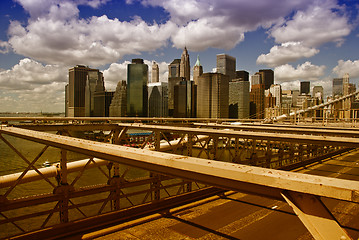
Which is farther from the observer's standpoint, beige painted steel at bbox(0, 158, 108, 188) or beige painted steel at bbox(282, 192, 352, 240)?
beige painted steel at bbox(0, 158, 108, 188)

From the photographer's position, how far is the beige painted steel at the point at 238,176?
263cm

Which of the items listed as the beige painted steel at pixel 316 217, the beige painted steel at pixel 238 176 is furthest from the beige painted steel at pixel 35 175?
the beige painted steel at pixel 316 217

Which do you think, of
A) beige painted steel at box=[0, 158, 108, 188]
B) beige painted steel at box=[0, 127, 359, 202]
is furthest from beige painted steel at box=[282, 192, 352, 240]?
beige painted steel at box=[0, 158, 108, 188]

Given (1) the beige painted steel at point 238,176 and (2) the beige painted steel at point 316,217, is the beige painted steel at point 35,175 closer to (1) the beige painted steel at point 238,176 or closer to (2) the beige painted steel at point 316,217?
(1) the beige painted steel at point 238,176

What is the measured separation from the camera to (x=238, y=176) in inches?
124

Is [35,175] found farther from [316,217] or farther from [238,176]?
[316,217]

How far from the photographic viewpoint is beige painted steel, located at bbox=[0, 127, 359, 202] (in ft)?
8.64

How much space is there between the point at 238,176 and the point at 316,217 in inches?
35.1

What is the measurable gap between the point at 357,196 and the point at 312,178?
17.5 inches

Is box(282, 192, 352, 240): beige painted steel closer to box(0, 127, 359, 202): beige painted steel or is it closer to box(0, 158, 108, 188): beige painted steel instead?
box(0, 127, 359, 202): beige painted steel

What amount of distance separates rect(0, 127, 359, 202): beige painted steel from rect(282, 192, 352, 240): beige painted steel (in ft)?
0.52

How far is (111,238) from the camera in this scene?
7.07 meters

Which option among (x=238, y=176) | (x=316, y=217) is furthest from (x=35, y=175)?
(x=316, y=217)

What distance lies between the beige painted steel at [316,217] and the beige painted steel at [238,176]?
160mm
